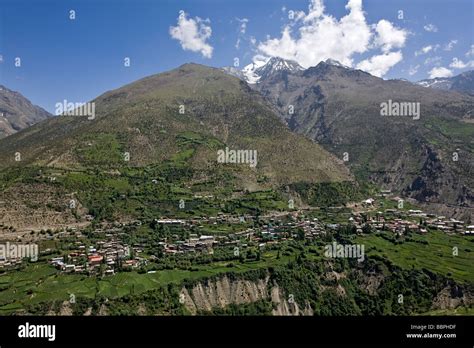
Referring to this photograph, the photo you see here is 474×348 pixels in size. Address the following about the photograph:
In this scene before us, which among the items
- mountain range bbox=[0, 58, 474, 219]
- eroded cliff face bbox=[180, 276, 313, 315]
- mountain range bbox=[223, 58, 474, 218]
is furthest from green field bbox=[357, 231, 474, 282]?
mountain range bbox=[0, 58, 474, 219]

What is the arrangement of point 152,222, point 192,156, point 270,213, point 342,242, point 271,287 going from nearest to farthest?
1. point 271,287
2. point 342,242
3. point 152,222
4. point 270,213
5. point 192,156

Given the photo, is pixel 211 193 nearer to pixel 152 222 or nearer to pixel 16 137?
pixel 152 222

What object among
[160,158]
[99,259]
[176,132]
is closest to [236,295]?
[99,259]
